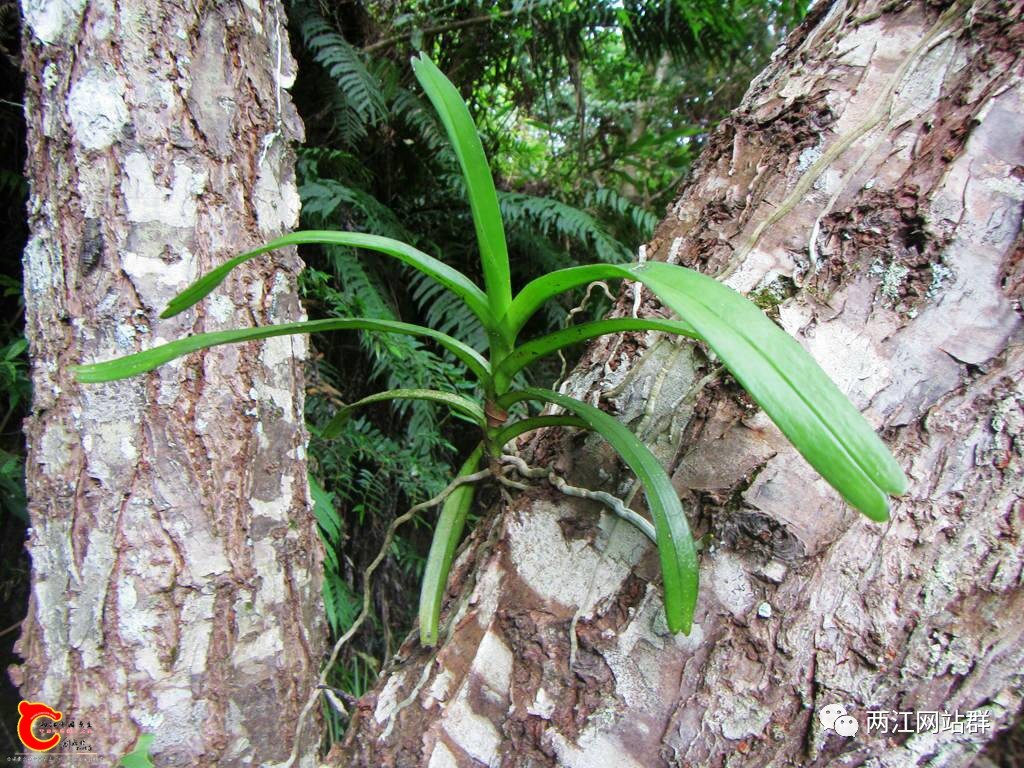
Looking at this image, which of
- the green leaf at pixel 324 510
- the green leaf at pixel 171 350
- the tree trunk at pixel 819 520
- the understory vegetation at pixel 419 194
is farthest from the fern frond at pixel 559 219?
the green leaf at pixel 171 350

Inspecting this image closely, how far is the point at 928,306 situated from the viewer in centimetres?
45

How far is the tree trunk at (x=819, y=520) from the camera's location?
1.35ft

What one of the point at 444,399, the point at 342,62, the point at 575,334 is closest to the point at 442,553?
the point at 444,399

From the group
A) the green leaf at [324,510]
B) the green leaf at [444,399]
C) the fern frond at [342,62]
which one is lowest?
the green leaf at [324,510]

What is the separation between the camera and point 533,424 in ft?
1.73

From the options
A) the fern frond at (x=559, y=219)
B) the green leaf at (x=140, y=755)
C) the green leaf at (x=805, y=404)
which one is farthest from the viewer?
the fern frond at (x=559, y=219)

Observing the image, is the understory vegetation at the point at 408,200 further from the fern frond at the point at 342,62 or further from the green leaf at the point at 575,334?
the green leaf at the point at 575,334

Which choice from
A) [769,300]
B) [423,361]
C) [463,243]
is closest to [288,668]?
[769,300]

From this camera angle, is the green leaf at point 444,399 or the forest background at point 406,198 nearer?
the green leaf at point 444,399

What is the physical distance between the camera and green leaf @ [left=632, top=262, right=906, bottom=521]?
0.87ft

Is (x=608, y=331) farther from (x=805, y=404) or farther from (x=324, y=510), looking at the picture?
(x=324, y=510)

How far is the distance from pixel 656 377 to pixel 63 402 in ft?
1.76

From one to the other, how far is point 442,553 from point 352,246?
290 mm

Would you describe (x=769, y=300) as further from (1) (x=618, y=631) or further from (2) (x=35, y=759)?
(2) (x=35, y=759)
